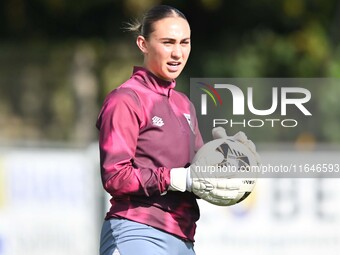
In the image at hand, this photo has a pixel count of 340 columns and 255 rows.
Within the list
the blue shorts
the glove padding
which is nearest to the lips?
the glove padding

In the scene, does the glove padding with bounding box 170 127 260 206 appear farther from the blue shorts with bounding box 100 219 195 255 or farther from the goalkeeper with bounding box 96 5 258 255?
the blue shorts with bounding box 100 219 195 255

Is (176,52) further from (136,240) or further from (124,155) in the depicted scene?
(136,240)

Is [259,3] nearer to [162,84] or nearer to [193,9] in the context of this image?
Result: [193,9]

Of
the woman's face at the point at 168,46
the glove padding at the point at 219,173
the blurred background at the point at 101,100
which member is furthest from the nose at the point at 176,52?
the blurred background at the point at 101,100

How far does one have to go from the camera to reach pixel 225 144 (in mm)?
4434

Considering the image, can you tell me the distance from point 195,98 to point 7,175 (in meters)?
4.05

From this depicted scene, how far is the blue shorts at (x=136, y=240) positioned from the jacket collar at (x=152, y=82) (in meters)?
0.61

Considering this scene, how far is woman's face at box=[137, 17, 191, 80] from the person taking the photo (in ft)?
14.6

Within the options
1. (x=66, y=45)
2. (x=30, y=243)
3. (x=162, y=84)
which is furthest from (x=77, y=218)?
(x=66, y=45)

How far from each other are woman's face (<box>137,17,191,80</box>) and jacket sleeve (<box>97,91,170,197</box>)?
10.1 inches

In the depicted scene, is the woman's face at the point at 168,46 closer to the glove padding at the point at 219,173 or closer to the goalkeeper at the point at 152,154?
Result: the goalkeeper at the point at 152,154

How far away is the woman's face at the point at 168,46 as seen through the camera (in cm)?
445

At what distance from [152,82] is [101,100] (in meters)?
14.2

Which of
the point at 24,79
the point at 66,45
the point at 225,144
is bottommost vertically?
the point at 225,144
